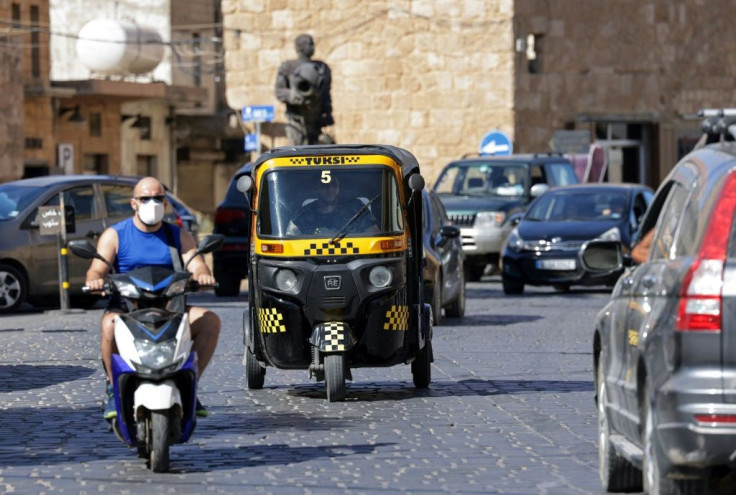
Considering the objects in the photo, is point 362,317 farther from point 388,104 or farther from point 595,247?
point 388,104

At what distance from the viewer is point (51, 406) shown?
13758 millimetres

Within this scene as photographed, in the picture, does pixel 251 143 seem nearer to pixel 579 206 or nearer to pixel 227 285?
pixel 579 206

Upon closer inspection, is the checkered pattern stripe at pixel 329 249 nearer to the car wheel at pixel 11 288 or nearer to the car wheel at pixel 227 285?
the car wheel at pixel 11 288

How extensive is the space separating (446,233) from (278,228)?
25.6 ft

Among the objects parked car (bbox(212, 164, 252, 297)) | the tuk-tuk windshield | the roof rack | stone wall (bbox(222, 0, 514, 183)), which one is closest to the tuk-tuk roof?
the tuk-tuk windshield

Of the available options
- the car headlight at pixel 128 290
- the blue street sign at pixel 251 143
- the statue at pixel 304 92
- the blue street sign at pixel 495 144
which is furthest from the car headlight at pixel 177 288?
the blue street sign at pixel 251 143

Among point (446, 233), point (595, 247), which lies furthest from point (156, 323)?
point (446, 233)

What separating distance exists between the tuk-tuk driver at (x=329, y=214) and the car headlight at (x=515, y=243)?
47.2 feet

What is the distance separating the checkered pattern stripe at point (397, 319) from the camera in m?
14.3

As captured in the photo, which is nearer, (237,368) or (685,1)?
(237,368)

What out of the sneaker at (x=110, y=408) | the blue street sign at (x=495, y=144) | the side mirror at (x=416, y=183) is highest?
the blue street sign at (x=495, y=144)

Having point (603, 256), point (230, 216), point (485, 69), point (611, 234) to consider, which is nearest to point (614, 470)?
point (603, 256)

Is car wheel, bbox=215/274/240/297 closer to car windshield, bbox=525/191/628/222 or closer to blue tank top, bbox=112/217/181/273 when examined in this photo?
car windshield, bbox=525/191/628/222

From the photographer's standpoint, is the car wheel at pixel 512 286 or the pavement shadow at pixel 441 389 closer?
the pavement shadow at pixel 441 389
